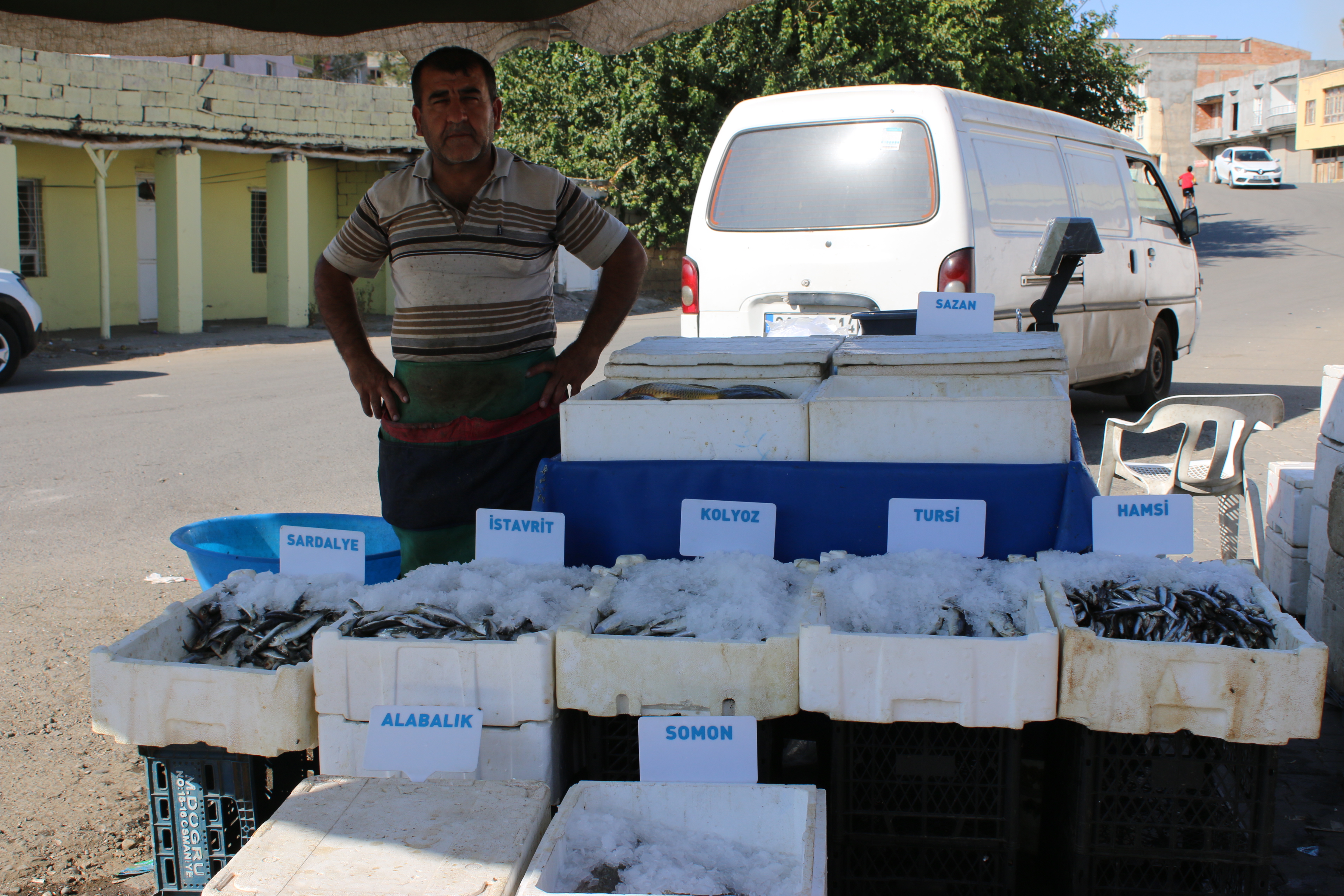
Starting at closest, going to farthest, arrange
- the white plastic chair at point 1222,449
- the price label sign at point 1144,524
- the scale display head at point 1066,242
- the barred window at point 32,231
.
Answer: the price label sign at point 1144,524
the scale display head at point 1066,242
the white plastic chair at point 1222,449
the barred window at point 32,231

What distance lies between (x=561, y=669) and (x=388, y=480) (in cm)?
165

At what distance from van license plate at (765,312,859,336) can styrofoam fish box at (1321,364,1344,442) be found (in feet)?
7.69

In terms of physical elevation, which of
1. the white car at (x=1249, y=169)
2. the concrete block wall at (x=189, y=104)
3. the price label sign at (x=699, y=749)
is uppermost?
the white car at (x=1249, y=169)

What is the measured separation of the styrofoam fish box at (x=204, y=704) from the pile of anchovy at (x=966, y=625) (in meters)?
1.26

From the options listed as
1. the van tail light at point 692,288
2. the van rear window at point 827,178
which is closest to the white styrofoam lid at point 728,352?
the van rear window at point 827,178

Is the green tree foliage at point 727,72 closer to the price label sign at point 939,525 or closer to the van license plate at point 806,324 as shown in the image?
the van license plate at point 806,324

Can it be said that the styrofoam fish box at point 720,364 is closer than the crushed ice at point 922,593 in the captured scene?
No

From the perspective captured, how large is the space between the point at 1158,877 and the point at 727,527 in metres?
1.18

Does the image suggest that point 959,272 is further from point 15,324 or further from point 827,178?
point 15,324

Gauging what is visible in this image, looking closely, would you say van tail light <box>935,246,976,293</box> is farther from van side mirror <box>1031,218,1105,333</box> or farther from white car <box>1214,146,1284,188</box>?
white car <box>1214,146,1284,188</box>

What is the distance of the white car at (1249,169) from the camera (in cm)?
4159

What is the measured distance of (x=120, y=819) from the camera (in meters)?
3.17

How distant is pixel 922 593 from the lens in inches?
92.1

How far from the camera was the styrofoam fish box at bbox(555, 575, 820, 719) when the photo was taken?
2.10m
